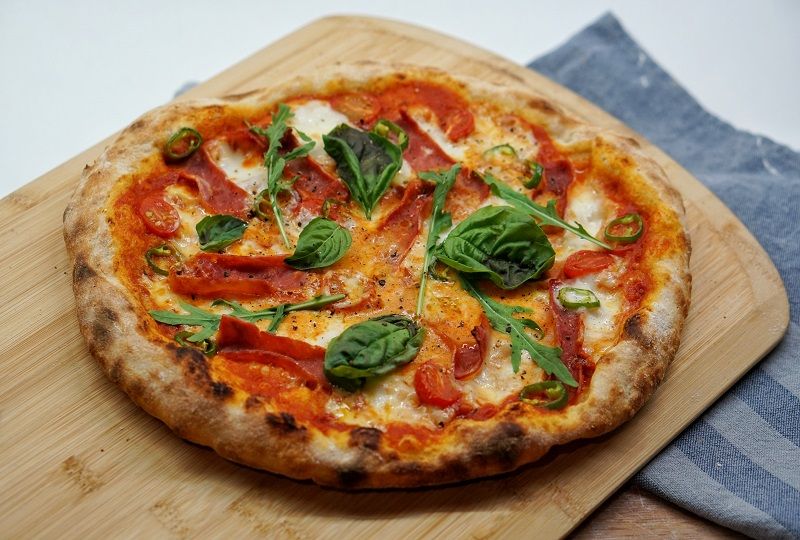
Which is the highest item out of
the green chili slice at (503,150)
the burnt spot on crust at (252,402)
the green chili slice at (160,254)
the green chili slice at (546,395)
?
the green chili slice at (160,254)

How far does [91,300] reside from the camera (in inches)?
189

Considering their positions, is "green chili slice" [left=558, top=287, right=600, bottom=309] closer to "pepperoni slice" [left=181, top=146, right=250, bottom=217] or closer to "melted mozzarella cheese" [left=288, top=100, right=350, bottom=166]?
"melted mozzarella cheese" [left=288, top=100, right=350, bottom=166]

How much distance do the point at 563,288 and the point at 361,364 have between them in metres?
1.32

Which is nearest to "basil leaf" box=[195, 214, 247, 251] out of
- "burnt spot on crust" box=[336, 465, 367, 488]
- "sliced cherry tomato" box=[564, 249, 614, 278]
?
"burnt spot on crust" box=[336, 465, 367, 488]

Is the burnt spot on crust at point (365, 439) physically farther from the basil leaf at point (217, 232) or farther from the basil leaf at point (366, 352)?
the basil leaf at point (217, 232)

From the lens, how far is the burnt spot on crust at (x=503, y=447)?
4.38 meters

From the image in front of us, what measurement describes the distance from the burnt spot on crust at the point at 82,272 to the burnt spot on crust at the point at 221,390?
0.99m

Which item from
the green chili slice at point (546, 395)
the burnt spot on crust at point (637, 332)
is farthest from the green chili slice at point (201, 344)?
the burnt spot on crust at point (637, 332)

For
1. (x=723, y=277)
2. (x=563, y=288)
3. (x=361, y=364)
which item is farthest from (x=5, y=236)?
(x=723, y=277)

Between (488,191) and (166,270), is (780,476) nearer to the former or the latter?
(488,191)

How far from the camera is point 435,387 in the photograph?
15.2 ft

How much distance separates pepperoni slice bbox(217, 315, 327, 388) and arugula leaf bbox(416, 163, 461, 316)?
0.67m

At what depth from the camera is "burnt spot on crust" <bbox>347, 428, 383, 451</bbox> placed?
4.34m

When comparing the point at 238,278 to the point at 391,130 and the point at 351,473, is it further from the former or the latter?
the point at 391,130
